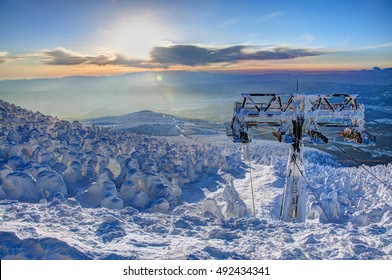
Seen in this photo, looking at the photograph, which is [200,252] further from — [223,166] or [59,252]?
[223,166]

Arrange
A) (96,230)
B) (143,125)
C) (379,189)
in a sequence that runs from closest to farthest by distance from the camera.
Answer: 1. (96,230)
2. (379,189)
3. (143,125)

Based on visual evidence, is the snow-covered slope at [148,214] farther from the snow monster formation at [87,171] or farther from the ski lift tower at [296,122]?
the ski lift tower at [296,122]

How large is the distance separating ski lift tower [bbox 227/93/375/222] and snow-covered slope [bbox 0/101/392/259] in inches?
45.4

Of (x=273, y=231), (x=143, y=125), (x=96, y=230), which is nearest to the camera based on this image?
(x=96, y=230)

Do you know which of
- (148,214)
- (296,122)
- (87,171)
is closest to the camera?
(148,214)

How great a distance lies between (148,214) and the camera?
6328 mm

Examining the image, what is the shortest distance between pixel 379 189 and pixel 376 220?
14.6ft

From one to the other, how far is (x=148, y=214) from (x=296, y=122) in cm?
374

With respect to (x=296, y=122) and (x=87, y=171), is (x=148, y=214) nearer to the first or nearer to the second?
(x=87, y=171)

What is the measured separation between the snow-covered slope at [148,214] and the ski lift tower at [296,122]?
1.15 meters

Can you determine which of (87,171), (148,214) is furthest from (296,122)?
(87,171)

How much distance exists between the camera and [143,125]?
33625mm

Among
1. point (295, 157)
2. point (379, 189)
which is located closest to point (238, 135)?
point (295, 157)

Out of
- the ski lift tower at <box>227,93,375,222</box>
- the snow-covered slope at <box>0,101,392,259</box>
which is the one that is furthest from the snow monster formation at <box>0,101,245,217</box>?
the ski lift tower at <box>227,93,375,222</box>
